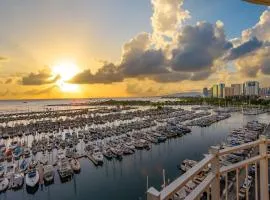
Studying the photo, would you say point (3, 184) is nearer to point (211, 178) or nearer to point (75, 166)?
point (75, 166)

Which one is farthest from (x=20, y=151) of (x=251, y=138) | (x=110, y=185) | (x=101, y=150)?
(x=251, y=138)

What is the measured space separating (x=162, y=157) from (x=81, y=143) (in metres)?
11.3

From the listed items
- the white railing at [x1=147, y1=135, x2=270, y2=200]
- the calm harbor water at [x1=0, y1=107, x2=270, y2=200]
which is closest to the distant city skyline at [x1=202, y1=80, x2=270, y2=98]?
the calm harbor water at [x1=0, y1=107, x2=270, y2=200]

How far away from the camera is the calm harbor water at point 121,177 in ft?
47.3

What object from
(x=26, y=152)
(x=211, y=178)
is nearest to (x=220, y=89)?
(x=26, y=152)

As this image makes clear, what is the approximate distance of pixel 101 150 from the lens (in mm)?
22469

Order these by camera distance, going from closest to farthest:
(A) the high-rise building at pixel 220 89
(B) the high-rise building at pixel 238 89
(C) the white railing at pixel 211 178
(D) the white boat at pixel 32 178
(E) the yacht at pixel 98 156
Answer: (C) the white railing at pixel 211 178 → (D) the white boat at pixel 32 178 → (E) the yacht at pixel 98 156 → (B) the high-rise building at pixel 238 89 → (A) the high-rise building at pixel 220 89

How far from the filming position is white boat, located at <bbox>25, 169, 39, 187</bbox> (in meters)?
15.1

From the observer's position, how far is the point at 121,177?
17.0 m

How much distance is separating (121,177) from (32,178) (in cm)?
646

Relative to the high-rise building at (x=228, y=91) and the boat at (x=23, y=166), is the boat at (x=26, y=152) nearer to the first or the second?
the boat at (x=23, y=166)

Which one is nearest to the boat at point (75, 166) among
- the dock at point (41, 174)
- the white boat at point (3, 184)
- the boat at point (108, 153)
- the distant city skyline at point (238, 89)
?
the dock at point (41, 174)

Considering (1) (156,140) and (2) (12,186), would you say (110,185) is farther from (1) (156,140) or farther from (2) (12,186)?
(1) (156,140)

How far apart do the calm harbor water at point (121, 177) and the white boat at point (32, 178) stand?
18.8 inches
